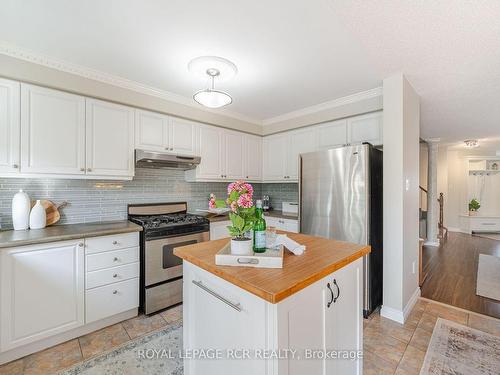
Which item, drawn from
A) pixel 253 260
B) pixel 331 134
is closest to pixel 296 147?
pixel 331 134

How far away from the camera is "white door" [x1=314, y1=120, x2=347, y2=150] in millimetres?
3102

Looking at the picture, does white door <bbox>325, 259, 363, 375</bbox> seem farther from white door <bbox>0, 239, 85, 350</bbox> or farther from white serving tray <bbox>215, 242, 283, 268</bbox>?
white door <bbox>0, 239, 85, 350</bbox>

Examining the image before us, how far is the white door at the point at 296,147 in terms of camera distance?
348 centimetres

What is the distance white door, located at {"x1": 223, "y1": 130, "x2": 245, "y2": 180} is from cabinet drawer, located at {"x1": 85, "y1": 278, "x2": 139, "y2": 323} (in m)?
1.87

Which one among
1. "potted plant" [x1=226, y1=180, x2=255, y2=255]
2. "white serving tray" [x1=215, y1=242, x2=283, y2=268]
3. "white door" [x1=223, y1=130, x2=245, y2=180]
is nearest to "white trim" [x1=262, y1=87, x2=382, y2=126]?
"white door" [x1=223, y1=130, x2=245, y2=180]

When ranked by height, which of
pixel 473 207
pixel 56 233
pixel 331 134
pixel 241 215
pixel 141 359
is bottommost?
pixel 141 359

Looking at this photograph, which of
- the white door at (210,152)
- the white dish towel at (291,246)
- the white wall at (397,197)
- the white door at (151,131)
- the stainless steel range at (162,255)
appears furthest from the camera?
the white door at (210,152)

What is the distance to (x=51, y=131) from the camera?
2.21 meters

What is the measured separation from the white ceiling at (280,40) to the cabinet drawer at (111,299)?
2.10 metres

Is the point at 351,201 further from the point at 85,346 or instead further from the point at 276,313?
the point at 85,346

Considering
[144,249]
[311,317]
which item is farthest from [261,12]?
[144,249]

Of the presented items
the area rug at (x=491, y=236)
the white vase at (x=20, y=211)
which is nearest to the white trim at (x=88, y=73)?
the white vase at (x=20, y=211)

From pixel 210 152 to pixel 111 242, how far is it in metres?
1.71

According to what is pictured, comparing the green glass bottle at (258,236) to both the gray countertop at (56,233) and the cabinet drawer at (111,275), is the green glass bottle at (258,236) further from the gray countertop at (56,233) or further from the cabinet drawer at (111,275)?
the cabinet drawer at (111,275)
